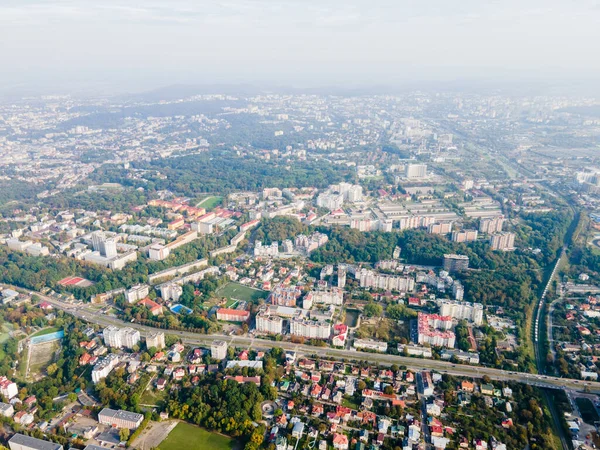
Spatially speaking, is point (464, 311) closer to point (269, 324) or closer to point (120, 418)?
point (269, 324)

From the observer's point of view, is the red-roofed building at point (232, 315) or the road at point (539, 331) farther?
the red-roofed building at point (232, 315)

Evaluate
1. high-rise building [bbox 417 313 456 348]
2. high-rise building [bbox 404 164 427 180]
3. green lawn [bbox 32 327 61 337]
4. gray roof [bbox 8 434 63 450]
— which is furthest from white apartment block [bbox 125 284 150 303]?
high-rise building [bbox 404 164 427 180]

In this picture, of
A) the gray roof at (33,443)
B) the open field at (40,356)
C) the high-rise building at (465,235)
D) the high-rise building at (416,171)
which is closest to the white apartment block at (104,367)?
the open field at (40,356)

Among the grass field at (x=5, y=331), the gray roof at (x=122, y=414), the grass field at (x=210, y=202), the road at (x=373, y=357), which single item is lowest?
the grass field at (x=5, y=331)

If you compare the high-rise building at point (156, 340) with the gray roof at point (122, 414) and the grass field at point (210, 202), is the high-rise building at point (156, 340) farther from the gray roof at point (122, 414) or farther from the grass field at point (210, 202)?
the grass field at point (210, 202)

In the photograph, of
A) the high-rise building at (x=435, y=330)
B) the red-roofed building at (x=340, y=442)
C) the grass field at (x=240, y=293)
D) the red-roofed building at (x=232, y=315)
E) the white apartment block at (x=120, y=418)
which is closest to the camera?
the red-roofed building at (x=340, y=442)

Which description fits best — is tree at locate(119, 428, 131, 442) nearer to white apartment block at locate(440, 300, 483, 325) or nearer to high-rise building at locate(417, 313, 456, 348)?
high-rise building at locate(417, 313, 456, 348)

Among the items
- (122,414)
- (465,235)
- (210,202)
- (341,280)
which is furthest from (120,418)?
(210,202)
